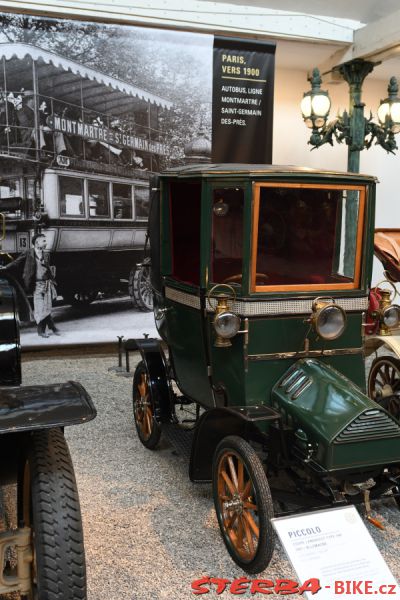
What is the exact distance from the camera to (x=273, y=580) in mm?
2422

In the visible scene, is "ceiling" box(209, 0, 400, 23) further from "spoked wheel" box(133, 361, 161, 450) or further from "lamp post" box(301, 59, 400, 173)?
"spoked wheel" box(133, 361, 161, 450)

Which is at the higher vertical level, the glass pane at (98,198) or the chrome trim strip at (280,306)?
the glass pane at (98,198)

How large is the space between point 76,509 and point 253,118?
5.25 metres

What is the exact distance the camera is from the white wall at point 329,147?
Result: 7.68m

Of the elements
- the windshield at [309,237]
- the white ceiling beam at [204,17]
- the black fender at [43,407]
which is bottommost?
the black fender at [43,407]

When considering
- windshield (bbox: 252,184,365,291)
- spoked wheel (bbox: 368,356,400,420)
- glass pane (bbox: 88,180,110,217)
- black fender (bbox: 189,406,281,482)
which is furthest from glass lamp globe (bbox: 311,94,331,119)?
black fender (bbox: 189,406,281,482)

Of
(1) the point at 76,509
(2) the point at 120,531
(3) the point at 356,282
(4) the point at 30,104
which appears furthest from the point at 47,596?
(4) the point at 30,104

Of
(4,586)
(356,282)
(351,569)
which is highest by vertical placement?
(356,282)

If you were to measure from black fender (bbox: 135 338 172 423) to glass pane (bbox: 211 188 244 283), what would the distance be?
2.61 feet

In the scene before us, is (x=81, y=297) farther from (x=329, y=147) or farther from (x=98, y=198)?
(x=329, y=147)

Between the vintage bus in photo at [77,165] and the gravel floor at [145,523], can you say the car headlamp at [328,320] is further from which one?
the vintage bus in photo at [77,165]

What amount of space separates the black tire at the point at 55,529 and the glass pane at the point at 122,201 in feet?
14.8

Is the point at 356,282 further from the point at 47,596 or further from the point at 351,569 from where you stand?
the point at 47,596

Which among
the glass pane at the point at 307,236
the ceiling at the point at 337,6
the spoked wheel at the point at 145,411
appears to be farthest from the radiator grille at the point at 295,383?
the ceiling at the point at 337,6
